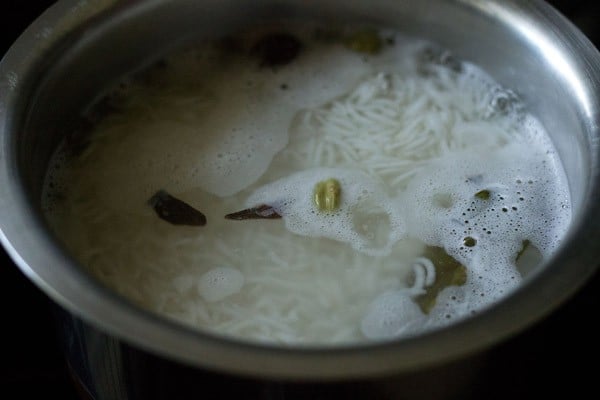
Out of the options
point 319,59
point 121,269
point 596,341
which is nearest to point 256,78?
point 319,59

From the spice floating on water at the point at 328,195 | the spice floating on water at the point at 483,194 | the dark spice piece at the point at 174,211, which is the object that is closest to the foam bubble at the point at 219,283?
the dark spice piece at the point at 174,211

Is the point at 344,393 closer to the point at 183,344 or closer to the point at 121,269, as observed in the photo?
the point at 183,344

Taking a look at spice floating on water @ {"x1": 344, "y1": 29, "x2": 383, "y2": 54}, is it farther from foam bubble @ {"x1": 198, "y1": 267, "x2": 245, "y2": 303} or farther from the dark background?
foam bubble @ {"x1": 198, "y1": 267, "x2": 245, "y2": 303}

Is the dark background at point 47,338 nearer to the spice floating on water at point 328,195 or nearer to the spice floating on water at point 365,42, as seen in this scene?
the spice floating on water at point 365,42

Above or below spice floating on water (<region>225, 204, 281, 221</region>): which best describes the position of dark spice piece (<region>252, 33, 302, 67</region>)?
above

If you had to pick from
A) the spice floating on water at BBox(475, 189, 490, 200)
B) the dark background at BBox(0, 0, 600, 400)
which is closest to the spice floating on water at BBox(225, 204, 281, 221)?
the spice floating on water at BBox(475, 189, 490, 200)
